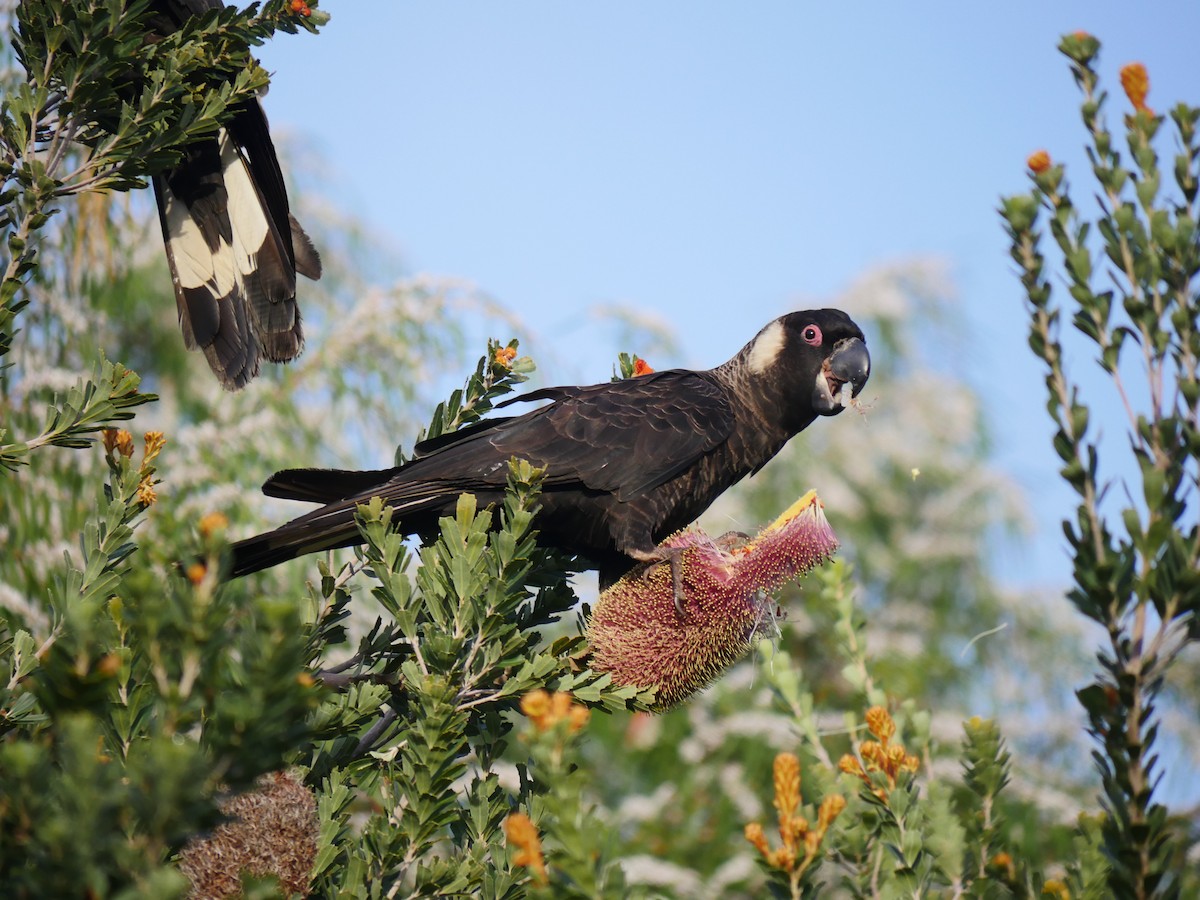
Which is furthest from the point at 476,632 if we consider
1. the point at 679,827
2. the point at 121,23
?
the point at 679,827

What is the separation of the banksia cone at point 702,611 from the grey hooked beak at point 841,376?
97 centimetres

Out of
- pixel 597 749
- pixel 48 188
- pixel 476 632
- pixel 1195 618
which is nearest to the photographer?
pixel 1195 618

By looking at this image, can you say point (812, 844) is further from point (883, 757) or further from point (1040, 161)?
point (1040, 161)

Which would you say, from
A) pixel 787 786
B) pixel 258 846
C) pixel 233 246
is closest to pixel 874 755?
pixel 787 786

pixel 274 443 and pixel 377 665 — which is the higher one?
pixel 274 443

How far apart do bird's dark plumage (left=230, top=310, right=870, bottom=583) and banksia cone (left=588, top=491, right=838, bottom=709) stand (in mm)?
309

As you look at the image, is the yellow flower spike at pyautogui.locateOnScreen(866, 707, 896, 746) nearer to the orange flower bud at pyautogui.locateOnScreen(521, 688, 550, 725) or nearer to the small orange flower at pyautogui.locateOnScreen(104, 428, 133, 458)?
the orange flower bud at pyautogui.locateOnScreen(521, 688, 550, 725)

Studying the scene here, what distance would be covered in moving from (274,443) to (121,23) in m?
2.96

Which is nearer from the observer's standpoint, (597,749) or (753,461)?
(753,461)

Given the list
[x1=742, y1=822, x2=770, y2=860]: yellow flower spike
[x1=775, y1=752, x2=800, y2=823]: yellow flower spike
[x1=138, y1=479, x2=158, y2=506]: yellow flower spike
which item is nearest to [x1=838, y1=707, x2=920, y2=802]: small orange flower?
[x1=775, y1=752, x2=800, y2=823]: yellow flower spike

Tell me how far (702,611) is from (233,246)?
1.85 m

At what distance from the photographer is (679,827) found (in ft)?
24.1

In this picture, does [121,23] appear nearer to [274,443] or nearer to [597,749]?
[274,443]

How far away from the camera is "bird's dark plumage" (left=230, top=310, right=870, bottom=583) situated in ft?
10.7
